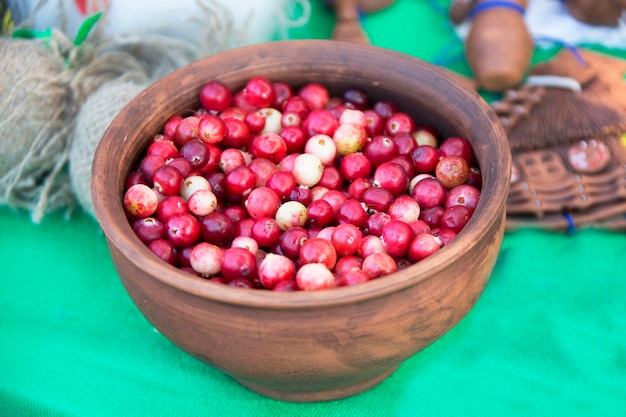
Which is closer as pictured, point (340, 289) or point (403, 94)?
point (340, 289)

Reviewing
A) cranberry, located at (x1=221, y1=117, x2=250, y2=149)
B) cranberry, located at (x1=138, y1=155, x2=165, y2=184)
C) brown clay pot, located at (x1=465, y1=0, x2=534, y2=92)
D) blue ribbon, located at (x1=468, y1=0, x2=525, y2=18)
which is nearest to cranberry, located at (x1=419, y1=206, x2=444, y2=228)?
cranberry, located at (x1=221, y1=117, x2=250, y2=149)

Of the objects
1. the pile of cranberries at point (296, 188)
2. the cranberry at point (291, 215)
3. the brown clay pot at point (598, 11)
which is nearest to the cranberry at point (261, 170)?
the pile of cranberries at point (296, 188)

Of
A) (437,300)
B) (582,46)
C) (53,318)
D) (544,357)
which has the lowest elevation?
(53,318)

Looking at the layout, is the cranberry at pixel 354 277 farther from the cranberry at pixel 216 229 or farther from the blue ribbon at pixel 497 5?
the blue ribbon at pixel 497 5

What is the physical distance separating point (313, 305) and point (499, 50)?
54.9 inches

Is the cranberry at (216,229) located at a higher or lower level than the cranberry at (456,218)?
lower

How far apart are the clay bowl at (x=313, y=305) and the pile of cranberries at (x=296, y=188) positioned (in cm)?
8

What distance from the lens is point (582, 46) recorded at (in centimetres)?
221

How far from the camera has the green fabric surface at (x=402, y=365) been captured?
1.29 m

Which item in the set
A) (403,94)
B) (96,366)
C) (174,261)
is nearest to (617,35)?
(403,94)

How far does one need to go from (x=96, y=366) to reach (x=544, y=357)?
3.16ft

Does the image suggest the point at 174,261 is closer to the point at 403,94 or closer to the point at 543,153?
the point at 403,94

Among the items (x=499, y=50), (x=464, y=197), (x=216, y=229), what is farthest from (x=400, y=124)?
(x=499, y=50)

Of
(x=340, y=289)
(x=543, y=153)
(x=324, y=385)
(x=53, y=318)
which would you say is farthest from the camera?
(x=543, y=153)
